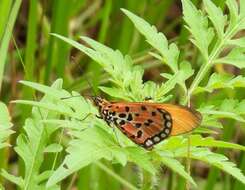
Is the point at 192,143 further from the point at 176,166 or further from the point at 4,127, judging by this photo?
the point at 4,127

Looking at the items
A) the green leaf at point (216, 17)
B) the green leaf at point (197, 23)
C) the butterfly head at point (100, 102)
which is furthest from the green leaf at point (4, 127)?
the green leaf at point (216, 17)

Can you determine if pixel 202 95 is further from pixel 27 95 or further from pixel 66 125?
pixel 66 125

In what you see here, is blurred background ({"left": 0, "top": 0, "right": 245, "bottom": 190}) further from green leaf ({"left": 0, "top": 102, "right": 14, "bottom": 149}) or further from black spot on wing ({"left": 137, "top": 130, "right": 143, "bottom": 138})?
black spot on wing ({"left": 137, "top": 130, "right": 143, "bottom": 138})

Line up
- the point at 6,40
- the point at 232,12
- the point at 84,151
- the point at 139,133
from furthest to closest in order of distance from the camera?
the point at 6,40
the point at 232,12
the point at 139,133
the point at 84,151

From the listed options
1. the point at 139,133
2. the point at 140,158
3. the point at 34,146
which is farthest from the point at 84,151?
the point at 34,146

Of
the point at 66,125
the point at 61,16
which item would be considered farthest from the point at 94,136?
the point at 61,16

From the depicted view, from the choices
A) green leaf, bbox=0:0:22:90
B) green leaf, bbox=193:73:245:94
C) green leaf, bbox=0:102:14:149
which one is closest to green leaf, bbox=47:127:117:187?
green leaf, bbox=0:102:14:149

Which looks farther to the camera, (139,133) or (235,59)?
(235,59)
